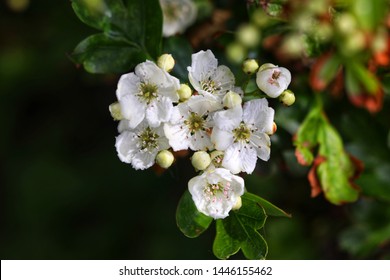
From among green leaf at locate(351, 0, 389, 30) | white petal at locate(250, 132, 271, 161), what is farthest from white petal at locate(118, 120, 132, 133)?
green leaf at locate(351, 0, 389, 30)

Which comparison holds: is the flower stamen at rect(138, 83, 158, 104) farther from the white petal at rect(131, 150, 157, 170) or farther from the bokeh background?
the bokeh background

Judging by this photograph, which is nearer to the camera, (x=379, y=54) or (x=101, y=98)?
(x=379, y=54)

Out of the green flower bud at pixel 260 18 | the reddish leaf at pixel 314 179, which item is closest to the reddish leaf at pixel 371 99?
the reddish leaf at pixel 314 179

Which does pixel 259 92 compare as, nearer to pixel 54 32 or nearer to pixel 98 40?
pixel 98 40

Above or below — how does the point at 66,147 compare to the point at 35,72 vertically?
below

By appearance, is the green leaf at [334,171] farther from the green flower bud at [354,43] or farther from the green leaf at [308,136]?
the green flower bud at [354,43]

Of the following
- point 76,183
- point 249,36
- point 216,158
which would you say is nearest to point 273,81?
point 216,158

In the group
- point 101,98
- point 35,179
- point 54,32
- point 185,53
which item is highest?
point 185,53
